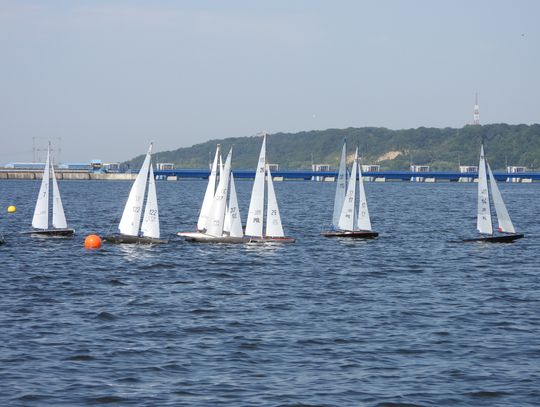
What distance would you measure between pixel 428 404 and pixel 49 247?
43415mm

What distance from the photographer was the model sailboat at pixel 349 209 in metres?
68.9

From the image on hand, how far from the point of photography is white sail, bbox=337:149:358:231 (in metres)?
68.7

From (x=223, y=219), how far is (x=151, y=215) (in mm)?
5159

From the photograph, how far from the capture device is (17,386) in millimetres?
25719

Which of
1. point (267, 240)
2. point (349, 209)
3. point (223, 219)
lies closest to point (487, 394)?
point (267, 240)

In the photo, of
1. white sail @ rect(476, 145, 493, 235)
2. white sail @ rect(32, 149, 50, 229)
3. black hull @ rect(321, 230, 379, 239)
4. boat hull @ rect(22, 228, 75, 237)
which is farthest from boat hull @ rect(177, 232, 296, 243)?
white sail @ rect(476, 145, 493, 235)

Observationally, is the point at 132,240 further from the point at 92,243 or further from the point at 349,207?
the point at 349,207

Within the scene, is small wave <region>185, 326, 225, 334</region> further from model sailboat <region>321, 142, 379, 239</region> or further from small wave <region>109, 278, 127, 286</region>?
model sailboat <region>321, 142, 379, 239</region>

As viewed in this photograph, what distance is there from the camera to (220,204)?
63.2 metres

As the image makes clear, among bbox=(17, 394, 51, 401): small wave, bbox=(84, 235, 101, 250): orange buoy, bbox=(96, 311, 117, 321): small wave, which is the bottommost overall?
bbox=(17, 394, 51, 401): small wave

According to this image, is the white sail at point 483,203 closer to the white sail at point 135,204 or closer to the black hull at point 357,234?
the black hull at point 357,234

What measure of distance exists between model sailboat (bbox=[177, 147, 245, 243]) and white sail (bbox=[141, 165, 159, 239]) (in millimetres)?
4002

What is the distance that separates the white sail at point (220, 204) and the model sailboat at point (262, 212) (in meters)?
1.77

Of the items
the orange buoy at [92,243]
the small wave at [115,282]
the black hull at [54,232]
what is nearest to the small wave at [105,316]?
the small wave at [115,282]
